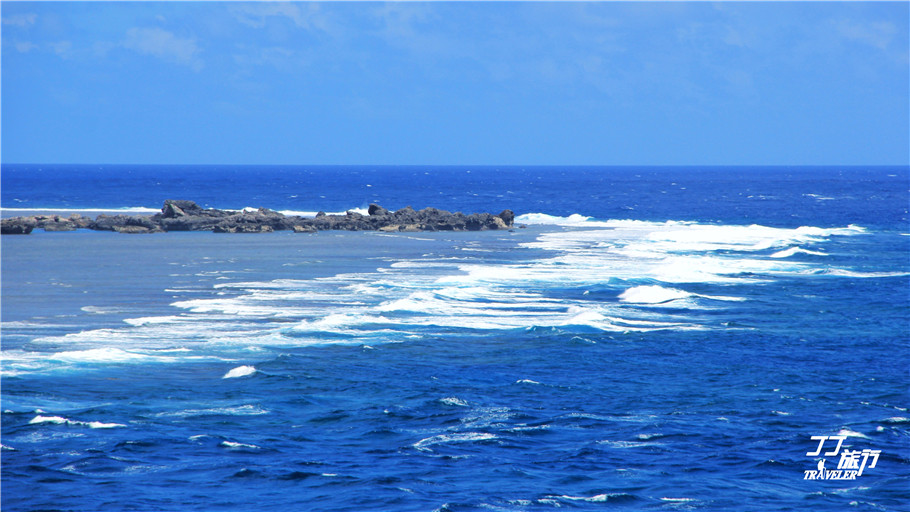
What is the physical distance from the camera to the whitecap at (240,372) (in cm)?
2149

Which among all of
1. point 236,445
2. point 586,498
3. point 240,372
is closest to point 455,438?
point 586,498

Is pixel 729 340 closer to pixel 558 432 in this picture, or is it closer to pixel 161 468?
pixel 558 432

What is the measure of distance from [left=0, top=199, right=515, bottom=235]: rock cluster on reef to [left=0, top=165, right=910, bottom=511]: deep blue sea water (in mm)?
17525

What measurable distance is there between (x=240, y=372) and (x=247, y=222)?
4503 cm

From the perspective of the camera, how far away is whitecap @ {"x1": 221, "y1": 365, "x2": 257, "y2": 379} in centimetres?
2149

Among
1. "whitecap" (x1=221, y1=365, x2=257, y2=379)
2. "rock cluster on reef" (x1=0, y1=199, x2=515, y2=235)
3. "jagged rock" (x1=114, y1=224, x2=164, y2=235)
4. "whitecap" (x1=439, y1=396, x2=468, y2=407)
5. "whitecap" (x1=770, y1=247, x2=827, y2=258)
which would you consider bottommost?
"whitecap" (x1=439, y1=396, x2=468, y2=407)

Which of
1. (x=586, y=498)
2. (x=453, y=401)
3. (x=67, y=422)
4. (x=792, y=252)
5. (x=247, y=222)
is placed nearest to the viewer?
(x=586, y=498)

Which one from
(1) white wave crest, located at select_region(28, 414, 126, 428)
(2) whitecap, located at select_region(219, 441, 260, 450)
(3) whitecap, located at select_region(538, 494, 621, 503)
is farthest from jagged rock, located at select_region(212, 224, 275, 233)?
(3) whitecap, located at select_region(538, 494, 621, 503)

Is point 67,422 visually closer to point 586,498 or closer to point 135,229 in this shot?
point 586,498

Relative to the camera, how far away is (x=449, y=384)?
2117 centimetres

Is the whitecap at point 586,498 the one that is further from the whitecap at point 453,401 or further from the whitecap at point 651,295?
the whitecap at point 651,295

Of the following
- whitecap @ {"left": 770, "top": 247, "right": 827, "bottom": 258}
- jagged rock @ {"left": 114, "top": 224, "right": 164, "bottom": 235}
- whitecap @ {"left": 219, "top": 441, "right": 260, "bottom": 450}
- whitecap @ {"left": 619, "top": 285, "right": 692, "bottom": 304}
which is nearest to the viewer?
whitecap @ {"left": 219, "top": 441, "right": 260, "bottom": 450}

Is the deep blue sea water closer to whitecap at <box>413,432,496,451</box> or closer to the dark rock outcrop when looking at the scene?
whitecap at <box>413,432,496,451</box>

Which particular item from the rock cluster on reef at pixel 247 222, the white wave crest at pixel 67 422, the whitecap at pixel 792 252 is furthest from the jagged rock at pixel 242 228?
the white wave crest at pixel 67 422
